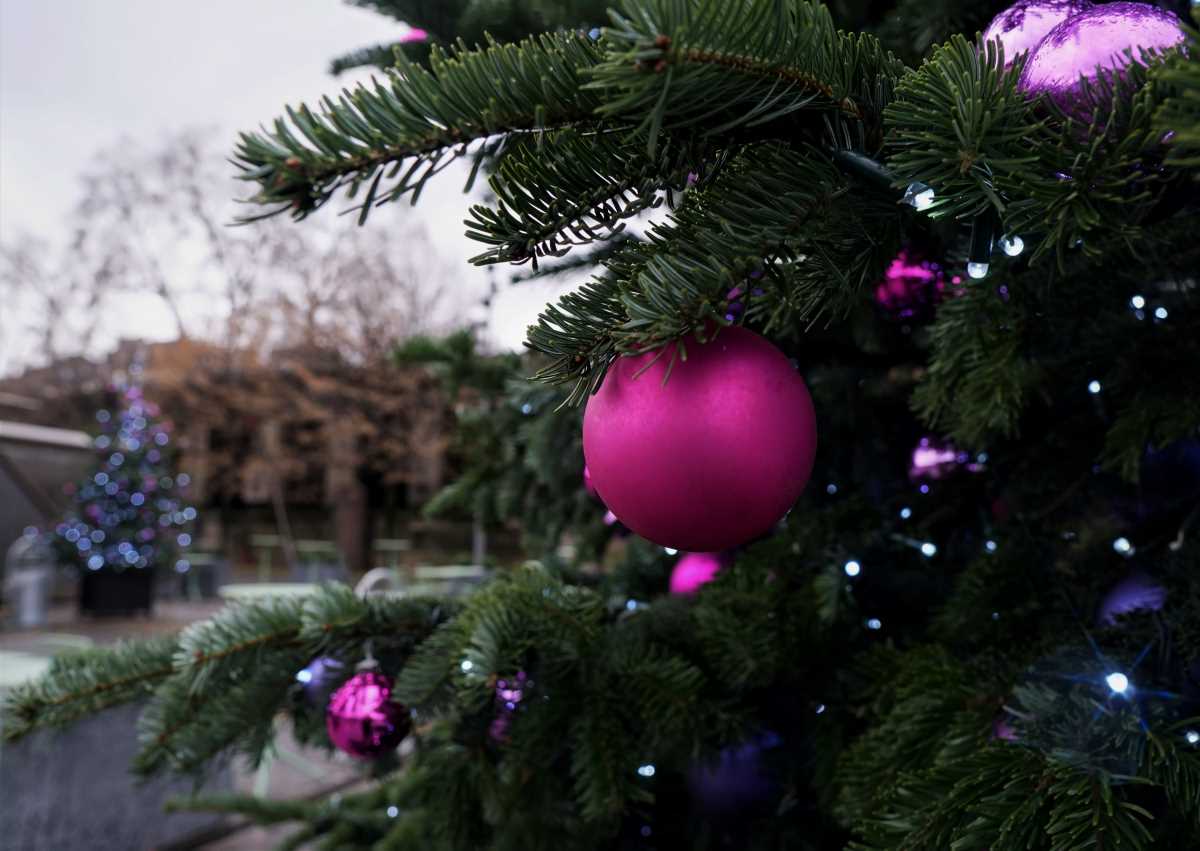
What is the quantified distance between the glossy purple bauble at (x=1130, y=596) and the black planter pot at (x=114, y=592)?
9.00 metres

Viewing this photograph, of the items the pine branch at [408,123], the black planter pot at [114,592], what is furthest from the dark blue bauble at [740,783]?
the black planter pot at [114,592]

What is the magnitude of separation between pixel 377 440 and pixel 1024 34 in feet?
45.2

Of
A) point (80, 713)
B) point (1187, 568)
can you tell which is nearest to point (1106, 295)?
point (1187, 568)

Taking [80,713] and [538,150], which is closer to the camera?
[538,150]

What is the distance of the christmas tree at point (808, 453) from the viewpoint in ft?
1.11

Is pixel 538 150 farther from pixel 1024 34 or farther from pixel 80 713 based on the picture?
pixel 80 713

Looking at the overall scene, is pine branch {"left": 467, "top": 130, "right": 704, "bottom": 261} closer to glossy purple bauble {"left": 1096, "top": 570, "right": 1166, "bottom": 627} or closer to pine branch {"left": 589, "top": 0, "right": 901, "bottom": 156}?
pine branch {"left": 589, "top": 0, "right": 901, "bottom": 156}

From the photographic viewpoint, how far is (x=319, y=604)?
0.85m

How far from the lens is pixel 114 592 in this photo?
8.14 metres

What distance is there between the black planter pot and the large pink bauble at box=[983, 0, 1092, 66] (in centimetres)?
922

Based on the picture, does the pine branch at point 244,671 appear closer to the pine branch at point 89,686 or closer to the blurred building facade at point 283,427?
the pine branch at point 89,686

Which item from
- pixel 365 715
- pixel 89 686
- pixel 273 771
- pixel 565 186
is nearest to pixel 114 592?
pixel 273 771

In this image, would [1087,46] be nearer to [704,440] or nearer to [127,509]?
[704,440]

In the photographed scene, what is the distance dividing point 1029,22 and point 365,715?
0.80 m
